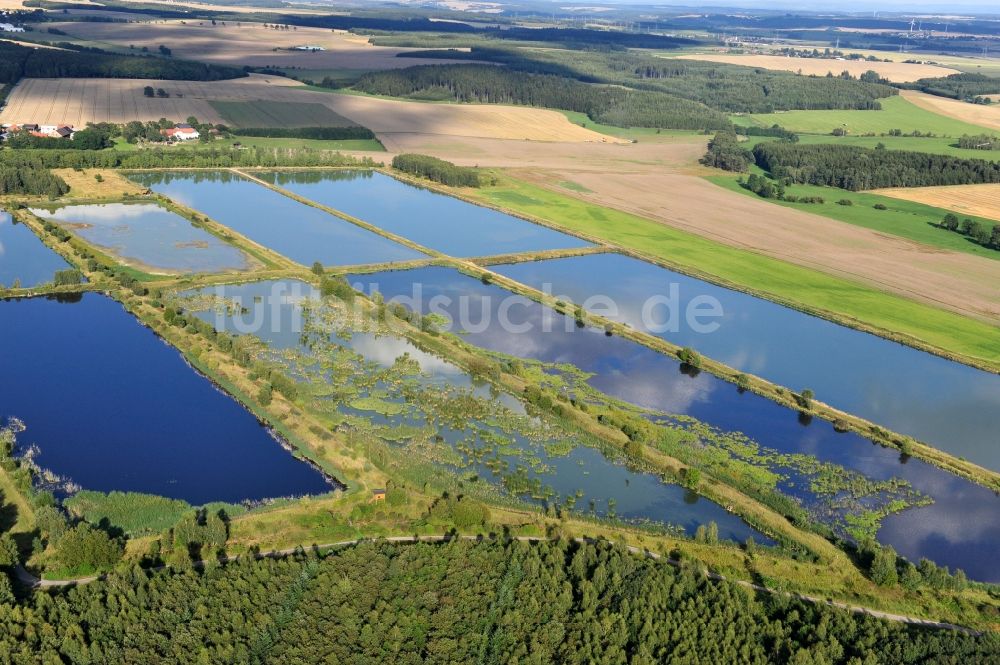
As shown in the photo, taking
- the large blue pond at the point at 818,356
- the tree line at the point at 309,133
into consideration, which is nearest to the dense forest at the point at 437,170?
the tree line at the point at 309,133

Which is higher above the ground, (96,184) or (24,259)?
(96,184)

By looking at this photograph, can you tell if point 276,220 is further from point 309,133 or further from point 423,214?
point 309,133

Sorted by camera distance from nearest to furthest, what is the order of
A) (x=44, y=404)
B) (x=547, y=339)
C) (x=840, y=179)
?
(x=44, y=404), (x=547, y=339), (x=840, y=179)

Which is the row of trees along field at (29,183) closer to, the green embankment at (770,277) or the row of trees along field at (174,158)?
the row of trees along field at (174,158)

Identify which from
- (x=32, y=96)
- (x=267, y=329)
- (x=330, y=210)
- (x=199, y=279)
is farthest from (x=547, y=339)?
(x=32, y=96)

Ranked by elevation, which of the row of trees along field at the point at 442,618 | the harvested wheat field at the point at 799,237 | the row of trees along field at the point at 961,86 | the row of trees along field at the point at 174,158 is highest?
the row of trees along field at the point at 961,86

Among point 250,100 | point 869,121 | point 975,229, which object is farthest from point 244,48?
point 975,229

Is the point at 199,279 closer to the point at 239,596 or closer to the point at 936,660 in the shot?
the point at 239,596
